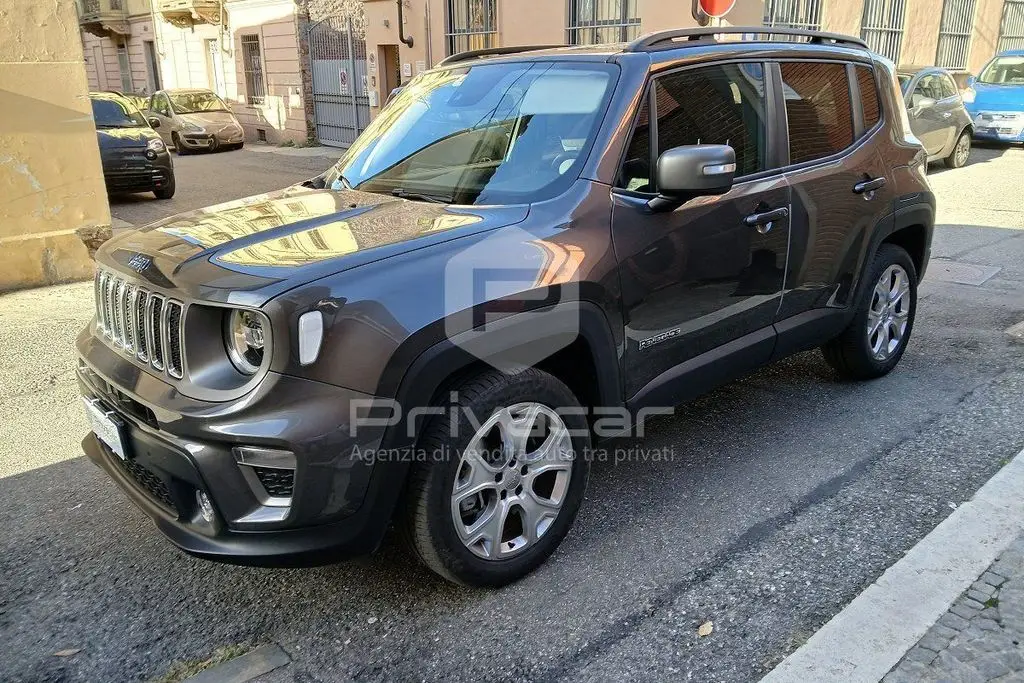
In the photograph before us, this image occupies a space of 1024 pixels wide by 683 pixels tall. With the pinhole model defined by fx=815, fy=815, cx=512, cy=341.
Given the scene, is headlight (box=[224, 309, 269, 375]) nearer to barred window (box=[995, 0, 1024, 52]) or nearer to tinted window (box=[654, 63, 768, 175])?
tinted window (box=[654, 63, 768, 175])

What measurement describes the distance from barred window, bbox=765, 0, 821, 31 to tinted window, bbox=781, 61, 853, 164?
10921 millimetres

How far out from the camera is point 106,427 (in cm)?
274

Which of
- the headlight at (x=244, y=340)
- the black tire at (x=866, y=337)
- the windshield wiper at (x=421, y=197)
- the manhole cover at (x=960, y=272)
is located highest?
the windshield wiper at (x=421, y=197)

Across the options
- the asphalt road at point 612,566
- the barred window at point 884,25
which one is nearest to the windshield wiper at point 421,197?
the asphalt road at point 612,566

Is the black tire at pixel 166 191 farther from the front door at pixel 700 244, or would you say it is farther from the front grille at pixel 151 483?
the front door at pixel 700 244

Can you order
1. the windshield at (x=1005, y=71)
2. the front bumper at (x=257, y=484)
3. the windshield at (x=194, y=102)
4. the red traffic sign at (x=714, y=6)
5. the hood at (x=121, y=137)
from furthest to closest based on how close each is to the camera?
the windshield at (x=194, y=102)
the windshield at (x=1005, y=71)
the hood at (x=121, y=137)
the red traffic sign at (x=714, y=6)
the front bumper at (x=257, y=484)

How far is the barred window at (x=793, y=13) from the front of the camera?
14156 mm

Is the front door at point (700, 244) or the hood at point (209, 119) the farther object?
the hood at point (209, 119)

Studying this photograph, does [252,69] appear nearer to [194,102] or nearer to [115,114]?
[194,102]

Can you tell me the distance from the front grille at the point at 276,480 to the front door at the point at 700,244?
1.35 meters

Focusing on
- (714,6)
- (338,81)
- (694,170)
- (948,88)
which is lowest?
(694,170)

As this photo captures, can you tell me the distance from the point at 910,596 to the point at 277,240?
8.04ft

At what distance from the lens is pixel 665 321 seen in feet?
10.6

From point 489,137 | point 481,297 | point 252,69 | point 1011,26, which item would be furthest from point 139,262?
point 1011,26
